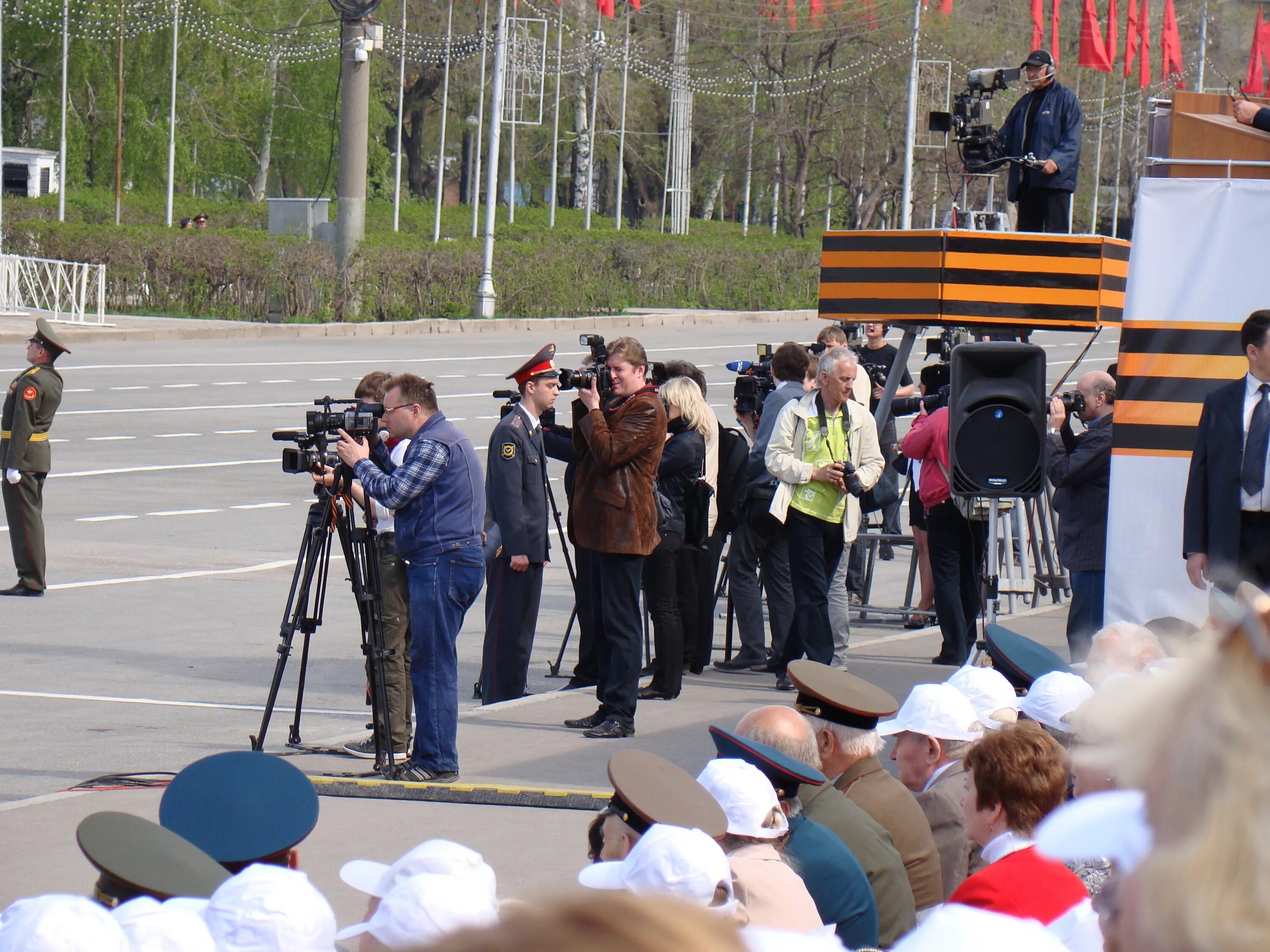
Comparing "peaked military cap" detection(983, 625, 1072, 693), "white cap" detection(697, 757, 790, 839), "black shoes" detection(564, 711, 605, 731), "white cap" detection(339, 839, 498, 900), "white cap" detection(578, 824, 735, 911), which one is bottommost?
"black shoes" detection(564, 711, 605, 731)

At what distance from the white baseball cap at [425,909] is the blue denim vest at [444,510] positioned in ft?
18.0

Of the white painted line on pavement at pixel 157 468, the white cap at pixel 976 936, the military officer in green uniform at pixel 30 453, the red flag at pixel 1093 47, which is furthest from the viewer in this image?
the red flag at pixel 1093 47

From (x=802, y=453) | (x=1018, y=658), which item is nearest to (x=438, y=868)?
(x=1018, y=658)

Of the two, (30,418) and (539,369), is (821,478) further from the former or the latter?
(30,418)

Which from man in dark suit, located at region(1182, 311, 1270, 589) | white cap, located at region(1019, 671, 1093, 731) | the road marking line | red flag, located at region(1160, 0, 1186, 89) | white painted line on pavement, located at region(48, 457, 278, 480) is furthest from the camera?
red flag, located at region(1160, 0, 1186, 89)

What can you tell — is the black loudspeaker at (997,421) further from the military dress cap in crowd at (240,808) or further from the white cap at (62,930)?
the white cap at (62,930)

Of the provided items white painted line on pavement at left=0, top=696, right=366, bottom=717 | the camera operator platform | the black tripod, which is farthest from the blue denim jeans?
the camera operator platform

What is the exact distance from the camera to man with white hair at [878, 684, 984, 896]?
5.29 m

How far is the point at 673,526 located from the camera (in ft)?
32.9

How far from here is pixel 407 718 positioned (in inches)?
352

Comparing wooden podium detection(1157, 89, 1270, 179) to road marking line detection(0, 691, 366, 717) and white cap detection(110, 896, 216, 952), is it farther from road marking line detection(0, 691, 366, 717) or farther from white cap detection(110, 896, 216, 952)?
white cap detection(110, 896, 216, 952)

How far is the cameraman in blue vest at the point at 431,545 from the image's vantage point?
7.93 m

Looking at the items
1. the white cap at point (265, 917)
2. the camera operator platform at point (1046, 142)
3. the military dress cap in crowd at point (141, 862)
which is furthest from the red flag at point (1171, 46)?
the white cap at point (265, 917)

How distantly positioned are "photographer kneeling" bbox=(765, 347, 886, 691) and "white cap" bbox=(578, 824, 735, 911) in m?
6.81
